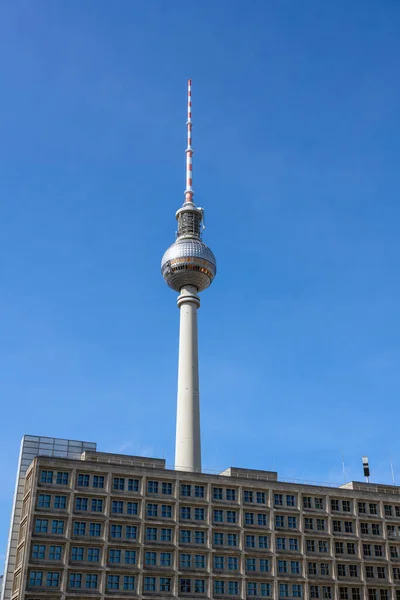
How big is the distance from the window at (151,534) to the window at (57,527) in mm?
10618

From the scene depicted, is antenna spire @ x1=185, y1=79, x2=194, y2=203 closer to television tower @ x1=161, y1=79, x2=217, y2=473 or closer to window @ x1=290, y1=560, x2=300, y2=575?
television tower @ x1=161, y1=79, x2=217, y2=473

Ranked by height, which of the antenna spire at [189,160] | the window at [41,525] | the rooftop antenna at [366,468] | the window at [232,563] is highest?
the antenna spire at [189,160]

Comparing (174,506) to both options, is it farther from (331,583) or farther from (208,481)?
(331,583)

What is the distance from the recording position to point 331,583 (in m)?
95.2

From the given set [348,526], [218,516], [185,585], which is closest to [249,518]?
[218,516]

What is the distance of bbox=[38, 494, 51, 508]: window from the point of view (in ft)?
281

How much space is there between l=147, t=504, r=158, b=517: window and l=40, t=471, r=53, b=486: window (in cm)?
1273

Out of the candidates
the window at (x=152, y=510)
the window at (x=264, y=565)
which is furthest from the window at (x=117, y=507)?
the window at (x=264, y=565)

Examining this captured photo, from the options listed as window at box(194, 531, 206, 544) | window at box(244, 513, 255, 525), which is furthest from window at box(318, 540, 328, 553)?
window at box(194, 531, 206, 544)

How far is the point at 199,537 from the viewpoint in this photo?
91.3 metres

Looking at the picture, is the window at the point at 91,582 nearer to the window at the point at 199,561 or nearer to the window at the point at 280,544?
the window at the point at 199,561

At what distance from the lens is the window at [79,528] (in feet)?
281

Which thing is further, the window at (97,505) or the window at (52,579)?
the window at (97,505)

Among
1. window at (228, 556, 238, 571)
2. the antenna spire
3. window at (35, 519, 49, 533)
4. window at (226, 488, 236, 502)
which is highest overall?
the antenna spire
